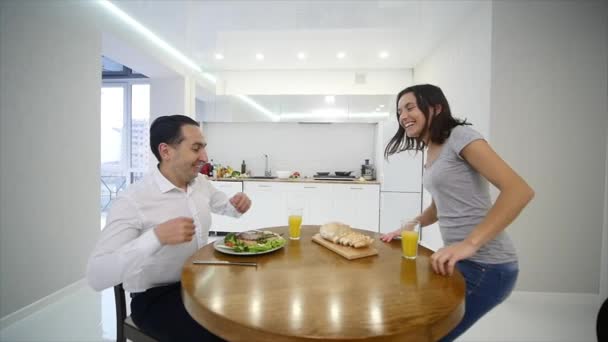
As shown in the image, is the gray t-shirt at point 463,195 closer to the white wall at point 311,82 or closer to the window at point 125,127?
the white wall at point 311,82

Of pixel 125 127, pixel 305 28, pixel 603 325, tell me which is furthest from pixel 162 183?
pixel 125 127

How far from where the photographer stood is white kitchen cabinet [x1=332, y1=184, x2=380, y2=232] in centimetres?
416

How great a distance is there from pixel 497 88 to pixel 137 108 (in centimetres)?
540

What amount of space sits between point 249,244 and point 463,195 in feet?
2.78

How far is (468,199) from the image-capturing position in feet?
3.58

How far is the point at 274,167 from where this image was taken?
201 inches

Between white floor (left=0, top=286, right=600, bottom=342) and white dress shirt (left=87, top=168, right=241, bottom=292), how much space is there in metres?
1.20

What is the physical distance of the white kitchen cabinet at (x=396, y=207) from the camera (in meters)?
4.12

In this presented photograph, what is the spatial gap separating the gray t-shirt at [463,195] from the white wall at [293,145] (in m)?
3.85

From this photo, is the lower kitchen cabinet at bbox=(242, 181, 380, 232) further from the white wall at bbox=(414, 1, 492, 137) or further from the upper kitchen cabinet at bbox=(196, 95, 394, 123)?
the white wall at bbox=(414, 1, 492, 137)

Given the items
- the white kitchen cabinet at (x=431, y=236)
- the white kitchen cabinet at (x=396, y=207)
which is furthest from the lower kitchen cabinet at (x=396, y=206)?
the white kitchen cabinet at (x=431, y=236)

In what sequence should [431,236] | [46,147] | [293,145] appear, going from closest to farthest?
[46,147] < [431,236] < [293,145]

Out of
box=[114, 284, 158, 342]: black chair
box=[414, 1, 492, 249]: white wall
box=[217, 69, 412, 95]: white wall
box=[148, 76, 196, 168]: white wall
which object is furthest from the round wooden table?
box=[217, 69, 412, 95]: white wall

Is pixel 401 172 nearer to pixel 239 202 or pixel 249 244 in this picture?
pixel 239 202
